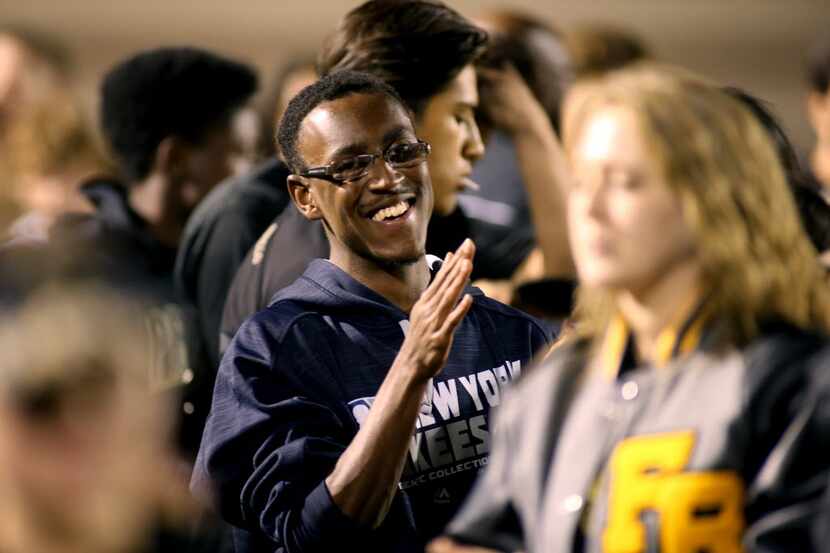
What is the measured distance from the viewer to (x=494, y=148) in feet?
16.7

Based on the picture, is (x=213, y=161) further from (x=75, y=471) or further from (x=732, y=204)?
(x=75, y=471)

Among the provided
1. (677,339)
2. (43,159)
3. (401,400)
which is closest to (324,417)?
(401,400)

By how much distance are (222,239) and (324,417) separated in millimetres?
1391

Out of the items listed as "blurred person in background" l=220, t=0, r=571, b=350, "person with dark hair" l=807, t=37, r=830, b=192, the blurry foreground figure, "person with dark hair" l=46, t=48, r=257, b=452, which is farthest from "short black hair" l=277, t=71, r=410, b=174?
"person with dark hair" l=807, t=37, r=830, b=192

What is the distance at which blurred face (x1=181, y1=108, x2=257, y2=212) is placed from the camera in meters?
4.58

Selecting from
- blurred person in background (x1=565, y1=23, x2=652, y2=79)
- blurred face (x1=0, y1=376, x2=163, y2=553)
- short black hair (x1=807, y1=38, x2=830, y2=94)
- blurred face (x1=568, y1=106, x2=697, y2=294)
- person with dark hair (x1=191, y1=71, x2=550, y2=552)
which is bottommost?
blurred person in background (x1=565, y1=23, x2=652, y2=79)

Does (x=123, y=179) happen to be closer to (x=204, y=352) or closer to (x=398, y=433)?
(x=204, y=352)

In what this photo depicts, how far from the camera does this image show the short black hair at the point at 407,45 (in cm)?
318

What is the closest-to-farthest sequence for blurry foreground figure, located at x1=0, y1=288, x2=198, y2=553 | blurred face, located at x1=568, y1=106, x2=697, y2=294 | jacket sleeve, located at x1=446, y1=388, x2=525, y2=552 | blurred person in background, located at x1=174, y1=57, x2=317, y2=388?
blurry foreground figure, located at x1=0, y1=288, x2=198, y2=553 → blurred face, located at x1=568, y1=106, x2=697, y2=294 → jacket sleeve, located at x1=446, y1=388, x2=525, y2=552 → blurred person in background, located at x1=174, y1=57, x2=317, y2=388

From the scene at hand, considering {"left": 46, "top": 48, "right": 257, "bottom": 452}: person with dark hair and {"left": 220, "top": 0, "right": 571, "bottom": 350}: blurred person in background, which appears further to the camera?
{"left": 46, "top": 48, "right": 257, "bottom": 452}: person with dark hair

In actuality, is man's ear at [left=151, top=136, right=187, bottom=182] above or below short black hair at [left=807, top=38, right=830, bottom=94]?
below

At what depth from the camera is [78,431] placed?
1.70 meters

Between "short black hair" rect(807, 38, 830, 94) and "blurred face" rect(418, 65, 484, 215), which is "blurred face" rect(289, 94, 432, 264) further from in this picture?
"short black hair" rect(807, 38, 830, 94)

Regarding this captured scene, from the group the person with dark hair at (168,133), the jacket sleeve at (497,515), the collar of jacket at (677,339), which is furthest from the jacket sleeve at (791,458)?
the person with dark hair at (168,133)
